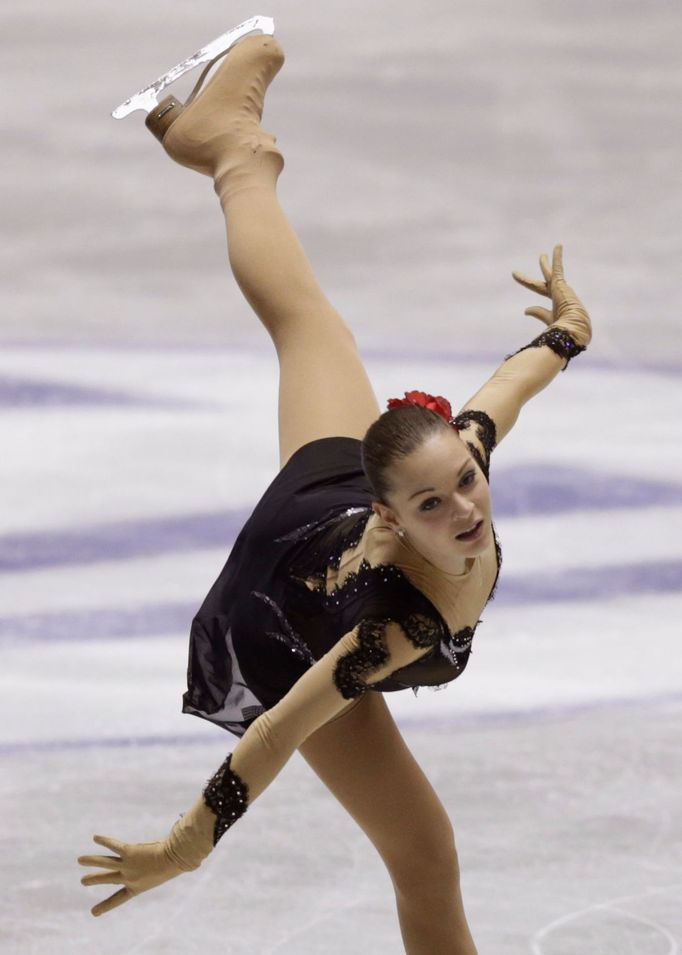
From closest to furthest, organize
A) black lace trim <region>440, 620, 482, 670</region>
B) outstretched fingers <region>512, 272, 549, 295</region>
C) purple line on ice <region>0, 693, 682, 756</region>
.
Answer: black lace trim <region>440, 620, 482, 670</region>
outstretched fingers <region>512, 272, 549, 295</region>
purple line on ice <region>0, 693, 682, 756</region>

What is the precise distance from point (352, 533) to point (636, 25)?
3892mm

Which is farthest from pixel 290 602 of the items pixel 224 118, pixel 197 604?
pixel 197 604

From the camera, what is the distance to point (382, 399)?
4387 millimetres

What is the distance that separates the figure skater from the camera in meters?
1.92

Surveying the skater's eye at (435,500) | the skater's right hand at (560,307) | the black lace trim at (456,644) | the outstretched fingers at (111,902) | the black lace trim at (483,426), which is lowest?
the outstretched fingers at (111,902)

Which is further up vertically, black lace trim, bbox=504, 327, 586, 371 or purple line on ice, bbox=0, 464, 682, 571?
black lace trim, bbox=504, 327, 586, 371

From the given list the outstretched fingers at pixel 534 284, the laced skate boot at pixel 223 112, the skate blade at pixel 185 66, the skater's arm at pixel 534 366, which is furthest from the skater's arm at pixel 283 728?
the skate blade at pixel 185 66

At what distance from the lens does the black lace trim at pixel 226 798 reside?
6.29 ft

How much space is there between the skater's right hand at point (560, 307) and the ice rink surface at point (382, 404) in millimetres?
1016

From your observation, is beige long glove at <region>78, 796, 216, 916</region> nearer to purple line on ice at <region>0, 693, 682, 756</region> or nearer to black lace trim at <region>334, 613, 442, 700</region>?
black lace trim at <region>334, 613, 442, 700</region>

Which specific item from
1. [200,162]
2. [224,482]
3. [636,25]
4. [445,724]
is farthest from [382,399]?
[636,25]

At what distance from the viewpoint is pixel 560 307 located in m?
2.48

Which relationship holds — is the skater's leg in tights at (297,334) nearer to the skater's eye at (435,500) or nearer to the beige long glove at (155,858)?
the skater's eye at (435,500)

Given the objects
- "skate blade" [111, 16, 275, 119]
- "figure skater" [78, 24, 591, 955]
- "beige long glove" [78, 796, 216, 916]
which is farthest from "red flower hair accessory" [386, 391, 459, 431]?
"skate blade" [111, 16, 275, 119]
